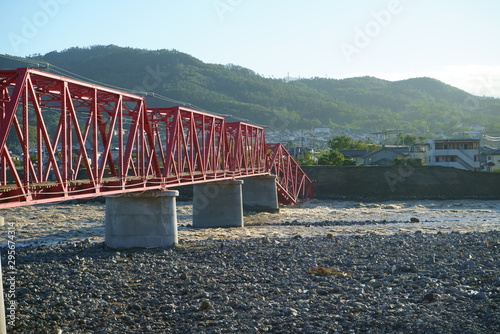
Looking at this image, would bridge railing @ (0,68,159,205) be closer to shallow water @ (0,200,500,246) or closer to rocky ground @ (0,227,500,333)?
rocky ground @ (0,227,500,333)

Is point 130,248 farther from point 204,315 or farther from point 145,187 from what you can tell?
point 204,315

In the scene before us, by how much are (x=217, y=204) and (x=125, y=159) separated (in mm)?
16911

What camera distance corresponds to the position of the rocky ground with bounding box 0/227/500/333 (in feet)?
43.6

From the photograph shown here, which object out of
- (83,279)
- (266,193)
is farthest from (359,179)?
(83,279)

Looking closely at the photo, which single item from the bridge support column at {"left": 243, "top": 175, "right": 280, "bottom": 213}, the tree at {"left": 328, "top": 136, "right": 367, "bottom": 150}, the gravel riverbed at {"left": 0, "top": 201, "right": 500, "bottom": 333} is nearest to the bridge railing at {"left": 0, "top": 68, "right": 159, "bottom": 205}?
the gravel riverbed at {"left": 0, "top": 201, "right": 500, "bottom": 333}

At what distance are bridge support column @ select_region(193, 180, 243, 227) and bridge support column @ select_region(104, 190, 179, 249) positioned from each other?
11.3 metres

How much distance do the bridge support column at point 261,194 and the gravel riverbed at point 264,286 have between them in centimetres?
1859

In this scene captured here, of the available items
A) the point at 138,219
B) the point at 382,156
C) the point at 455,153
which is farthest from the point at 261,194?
the point at 455,153

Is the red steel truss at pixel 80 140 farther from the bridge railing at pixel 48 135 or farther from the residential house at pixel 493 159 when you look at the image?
the residential house at pixel 493 159

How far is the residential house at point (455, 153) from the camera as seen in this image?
83750 millimetres

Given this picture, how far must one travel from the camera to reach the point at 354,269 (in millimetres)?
19203

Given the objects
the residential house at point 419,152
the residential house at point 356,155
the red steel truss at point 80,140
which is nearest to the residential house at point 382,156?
the residential house at point 356,155

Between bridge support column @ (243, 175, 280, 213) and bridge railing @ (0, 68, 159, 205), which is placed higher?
bridge railing @ (0, 68, 159, 205)

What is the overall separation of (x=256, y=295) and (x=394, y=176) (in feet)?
185
